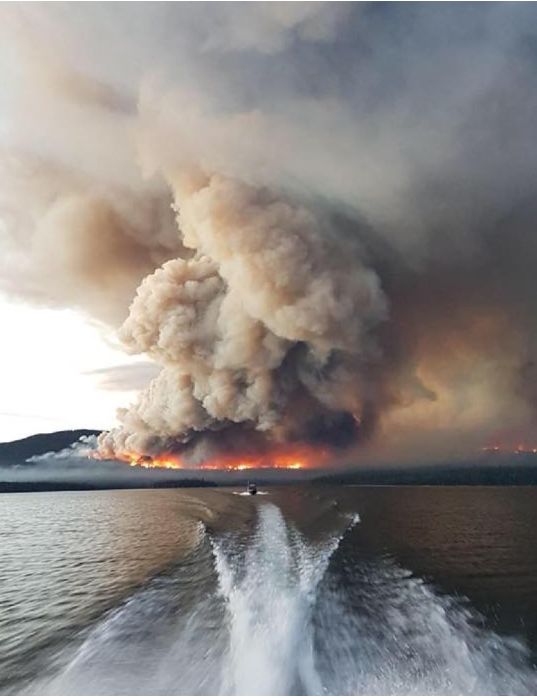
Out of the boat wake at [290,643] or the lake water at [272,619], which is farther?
the lake water at [272,619]

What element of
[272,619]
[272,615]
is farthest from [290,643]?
[272,615]

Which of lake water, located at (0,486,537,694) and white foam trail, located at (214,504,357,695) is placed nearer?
white foam trail, located at (214,504,357,695)

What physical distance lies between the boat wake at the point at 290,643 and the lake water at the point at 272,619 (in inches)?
2.4

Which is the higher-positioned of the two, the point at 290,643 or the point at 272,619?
the point at 272,619

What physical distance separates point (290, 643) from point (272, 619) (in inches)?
88.3

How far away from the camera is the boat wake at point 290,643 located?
521 inches

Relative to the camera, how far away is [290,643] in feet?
50.4

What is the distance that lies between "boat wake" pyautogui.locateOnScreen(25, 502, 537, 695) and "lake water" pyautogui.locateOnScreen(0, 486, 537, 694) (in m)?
0.06

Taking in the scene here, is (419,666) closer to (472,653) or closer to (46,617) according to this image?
(472,653)

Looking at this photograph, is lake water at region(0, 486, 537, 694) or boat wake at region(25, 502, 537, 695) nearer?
boat wake at region(25, 502, 537, 695)

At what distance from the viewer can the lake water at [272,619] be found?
13.6 metres

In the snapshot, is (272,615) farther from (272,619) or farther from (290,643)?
(290,643)

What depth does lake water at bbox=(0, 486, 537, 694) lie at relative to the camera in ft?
44.8

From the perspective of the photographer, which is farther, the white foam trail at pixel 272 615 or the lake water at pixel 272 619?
the lake water at pixel 272 619
